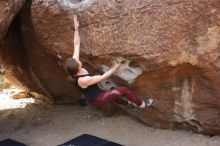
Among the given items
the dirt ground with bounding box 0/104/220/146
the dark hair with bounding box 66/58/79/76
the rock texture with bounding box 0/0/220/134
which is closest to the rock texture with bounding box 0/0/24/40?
the rock texture with bounding box 0/0/220/134

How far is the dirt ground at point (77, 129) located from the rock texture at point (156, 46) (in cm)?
18

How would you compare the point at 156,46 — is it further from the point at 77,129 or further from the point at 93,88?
the point at 77,129

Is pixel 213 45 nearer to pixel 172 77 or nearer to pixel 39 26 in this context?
pixel 172 77

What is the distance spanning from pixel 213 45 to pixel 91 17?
1.58 m

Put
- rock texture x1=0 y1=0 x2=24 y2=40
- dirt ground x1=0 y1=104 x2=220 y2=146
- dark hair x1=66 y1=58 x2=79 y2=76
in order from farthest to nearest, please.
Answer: rock texture x1=0 y1=0 x2=24 y2=40 < dirt ground x1=0 y1=104 x2=220 y2=146 < dark hair x1=66 y1=58 x2=79 y2=76

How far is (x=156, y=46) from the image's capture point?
5055 millimetres

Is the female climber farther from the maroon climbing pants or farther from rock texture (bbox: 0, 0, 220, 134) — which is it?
rock texture (bbox: 0, 0, 220, 134)

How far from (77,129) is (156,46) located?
2006 mm

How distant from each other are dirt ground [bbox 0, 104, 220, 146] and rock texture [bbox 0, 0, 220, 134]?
178mm

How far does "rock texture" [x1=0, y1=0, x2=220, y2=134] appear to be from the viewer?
4.93 metres

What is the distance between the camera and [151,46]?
16.6ft

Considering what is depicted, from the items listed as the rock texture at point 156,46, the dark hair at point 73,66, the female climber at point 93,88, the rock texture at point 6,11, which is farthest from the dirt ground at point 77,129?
the rock texture at point 6,11

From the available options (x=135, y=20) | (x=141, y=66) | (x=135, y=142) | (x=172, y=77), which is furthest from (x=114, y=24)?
(x=135, y=142)

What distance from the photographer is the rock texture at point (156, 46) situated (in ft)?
16.2
